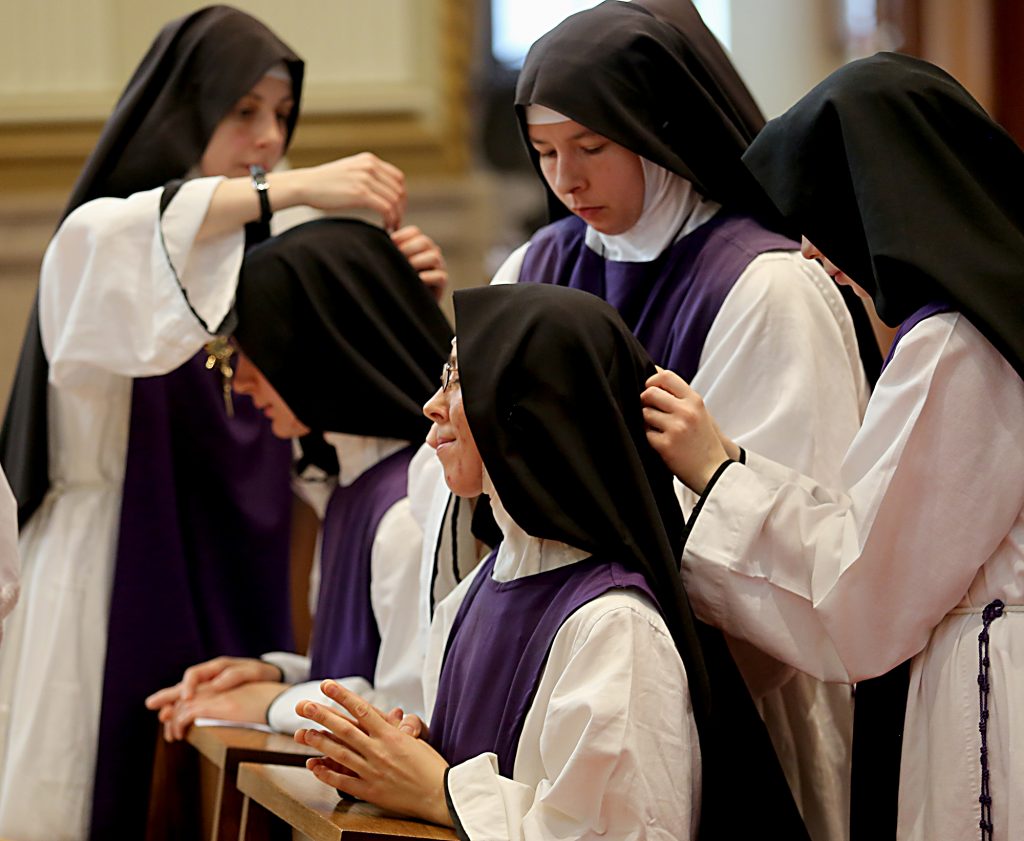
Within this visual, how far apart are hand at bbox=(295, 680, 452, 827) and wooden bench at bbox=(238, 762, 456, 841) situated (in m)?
0.03

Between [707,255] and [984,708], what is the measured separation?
3.59 feet

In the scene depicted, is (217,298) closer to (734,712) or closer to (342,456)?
(342,456)

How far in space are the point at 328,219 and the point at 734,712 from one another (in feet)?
5.33

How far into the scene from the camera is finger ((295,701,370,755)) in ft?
7.93

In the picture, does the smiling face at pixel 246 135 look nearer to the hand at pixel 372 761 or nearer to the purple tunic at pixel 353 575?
the purple tunic at pixel 353 575

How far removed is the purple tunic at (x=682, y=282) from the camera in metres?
3.05

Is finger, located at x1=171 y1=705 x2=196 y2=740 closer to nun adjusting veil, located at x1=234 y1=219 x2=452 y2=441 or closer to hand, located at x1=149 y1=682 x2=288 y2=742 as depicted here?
hand, located at x1=149 y1=682 x2=288 y2=742

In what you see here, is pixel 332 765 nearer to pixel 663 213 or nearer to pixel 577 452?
pixel 577 452

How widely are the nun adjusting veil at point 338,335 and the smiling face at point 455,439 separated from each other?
2.87ft

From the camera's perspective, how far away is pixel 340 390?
3520 mm

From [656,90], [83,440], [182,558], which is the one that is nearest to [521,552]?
[656,90]

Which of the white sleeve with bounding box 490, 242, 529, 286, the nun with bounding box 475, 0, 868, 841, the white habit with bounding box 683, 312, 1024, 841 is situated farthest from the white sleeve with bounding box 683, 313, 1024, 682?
the white sleeve with bounding box 490, 242, 529, 286

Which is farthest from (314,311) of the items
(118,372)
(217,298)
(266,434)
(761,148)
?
(761,148)

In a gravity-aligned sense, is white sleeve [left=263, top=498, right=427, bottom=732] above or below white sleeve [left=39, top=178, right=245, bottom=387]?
below
